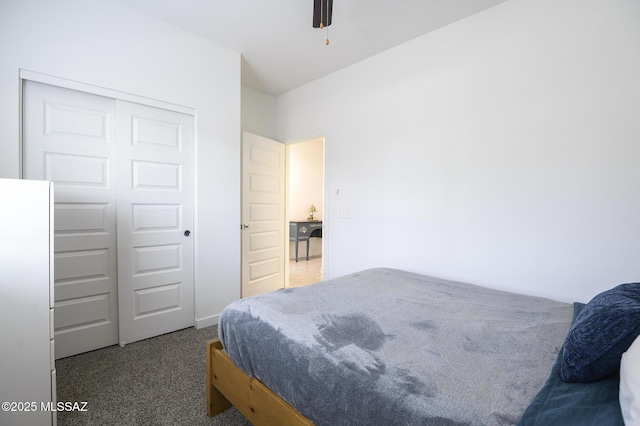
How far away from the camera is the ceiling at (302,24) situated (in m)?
2.21

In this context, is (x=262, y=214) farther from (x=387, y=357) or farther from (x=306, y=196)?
(x=387, y=357)

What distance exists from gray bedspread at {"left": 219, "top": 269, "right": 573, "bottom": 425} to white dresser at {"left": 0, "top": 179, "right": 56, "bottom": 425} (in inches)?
31.3

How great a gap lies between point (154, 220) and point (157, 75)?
1222mm

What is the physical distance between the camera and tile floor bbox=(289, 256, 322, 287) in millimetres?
4322

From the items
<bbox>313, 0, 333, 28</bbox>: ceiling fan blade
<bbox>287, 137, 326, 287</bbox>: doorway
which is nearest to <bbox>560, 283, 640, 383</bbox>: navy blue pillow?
<bbox>313, 0, 333, 28</bbox>: ceiling fan blade

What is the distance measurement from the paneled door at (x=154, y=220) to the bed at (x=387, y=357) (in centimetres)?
127

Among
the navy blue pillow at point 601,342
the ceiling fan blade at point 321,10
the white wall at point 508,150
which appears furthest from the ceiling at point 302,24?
the navy blue pillow at point 601,342

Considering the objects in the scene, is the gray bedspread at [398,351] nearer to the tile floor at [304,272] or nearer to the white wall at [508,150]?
the white wall at [508,150]

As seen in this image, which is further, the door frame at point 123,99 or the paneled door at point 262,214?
the paneled door at point 262,214

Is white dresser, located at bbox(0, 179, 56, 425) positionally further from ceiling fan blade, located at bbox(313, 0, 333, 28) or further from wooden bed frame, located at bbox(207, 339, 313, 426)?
ceiling fan blade, located at bbox(313, 0, 333, 28)

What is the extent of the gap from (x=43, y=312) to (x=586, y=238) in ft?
9.91

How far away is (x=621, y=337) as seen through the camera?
81 cm

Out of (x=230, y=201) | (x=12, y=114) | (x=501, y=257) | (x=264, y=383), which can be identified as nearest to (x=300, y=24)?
(x=230, y=201)

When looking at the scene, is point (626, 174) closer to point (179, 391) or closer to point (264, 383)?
point (264, 383)
